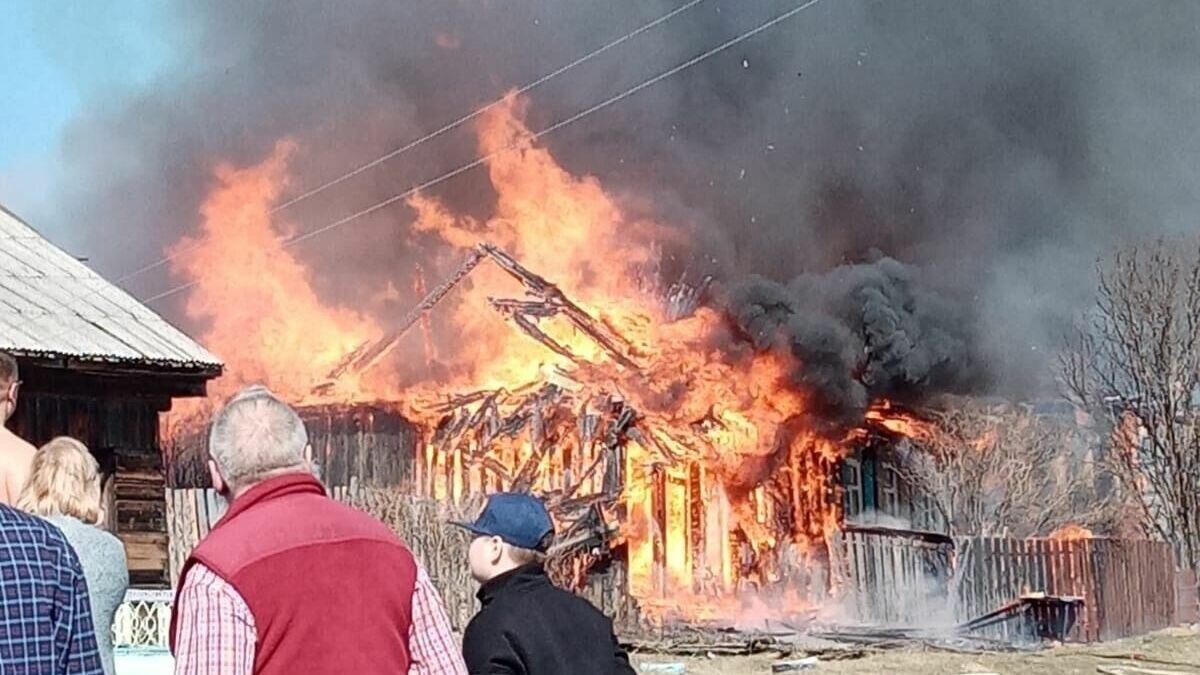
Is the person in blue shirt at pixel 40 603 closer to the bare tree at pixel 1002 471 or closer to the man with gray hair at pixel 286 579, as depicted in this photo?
the man with gray hair at pixel 286 579

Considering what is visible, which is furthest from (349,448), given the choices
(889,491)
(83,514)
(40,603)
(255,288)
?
(40,603)

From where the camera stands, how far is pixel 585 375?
67.1ft

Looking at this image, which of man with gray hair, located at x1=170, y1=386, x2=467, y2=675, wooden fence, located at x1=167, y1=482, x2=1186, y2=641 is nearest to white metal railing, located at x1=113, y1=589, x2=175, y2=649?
wooden fence, located at x1=167, y1=482, x2=1186, y2=641

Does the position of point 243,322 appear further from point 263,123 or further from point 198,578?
point 198,578

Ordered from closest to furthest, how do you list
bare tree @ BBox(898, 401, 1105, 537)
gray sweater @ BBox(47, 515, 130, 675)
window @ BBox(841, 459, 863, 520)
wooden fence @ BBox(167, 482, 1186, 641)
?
gray sweater @ BBox(47, 515, 130, 675) < wooden fence @ BBox(167, 482, 1186, 641) < window @ BBox(841, 459, 863, 520) < bare tree @ BBox(898, 401, 1105, 537)

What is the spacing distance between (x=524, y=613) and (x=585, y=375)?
53.4 ft

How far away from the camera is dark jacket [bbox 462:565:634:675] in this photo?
412 centimetres

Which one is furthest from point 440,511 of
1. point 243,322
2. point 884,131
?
point 884,131

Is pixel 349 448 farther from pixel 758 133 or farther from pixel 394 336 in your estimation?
pixel 758 133

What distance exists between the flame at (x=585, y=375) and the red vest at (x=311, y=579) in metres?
16.0

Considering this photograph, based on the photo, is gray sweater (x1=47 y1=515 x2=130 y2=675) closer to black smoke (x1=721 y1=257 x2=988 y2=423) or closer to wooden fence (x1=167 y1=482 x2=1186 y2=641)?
wooden fence (x1=167 y1=482 x2=1186 y2=641)

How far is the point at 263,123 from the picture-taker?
961 inches

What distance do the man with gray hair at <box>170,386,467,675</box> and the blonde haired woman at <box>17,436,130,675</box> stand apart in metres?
0.73

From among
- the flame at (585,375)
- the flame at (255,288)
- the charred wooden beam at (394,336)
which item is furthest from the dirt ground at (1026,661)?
the flame at (255,288)
